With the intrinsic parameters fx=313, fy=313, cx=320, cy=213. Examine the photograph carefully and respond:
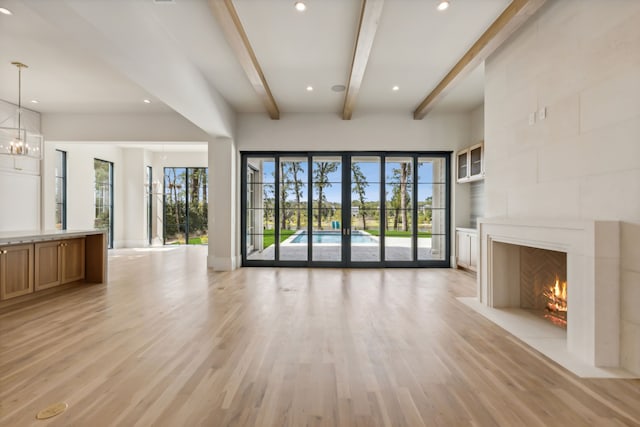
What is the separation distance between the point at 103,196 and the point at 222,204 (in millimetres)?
6044

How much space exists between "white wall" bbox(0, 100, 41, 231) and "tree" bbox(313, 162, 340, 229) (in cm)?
584

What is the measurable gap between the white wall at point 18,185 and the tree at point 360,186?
21.8ft

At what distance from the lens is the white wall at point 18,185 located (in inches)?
234

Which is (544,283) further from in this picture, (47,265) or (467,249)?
(47,265)

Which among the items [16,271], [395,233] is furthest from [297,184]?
[16,271]

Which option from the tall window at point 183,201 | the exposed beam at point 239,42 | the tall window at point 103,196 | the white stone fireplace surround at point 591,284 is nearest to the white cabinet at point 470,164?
the white stone fireplace surround at point 591,284

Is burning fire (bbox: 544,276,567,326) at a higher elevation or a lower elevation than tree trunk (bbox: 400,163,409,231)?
lower

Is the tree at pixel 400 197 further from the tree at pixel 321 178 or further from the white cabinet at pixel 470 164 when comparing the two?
the tree at pixel 321 178

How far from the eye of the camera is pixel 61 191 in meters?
8.41

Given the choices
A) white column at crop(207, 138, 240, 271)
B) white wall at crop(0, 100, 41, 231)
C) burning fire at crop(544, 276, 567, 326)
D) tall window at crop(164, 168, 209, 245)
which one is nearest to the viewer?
burning fire at crop(544, 276, 567, 326)

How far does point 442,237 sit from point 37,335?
260 inches

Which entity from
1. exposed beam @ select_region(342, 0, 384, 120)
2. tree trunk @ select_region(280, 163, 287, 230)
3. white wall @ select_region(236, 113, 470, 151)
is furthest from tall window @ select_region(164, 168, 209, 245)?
exposed beam @ select_region(342, 0, 384, 120)

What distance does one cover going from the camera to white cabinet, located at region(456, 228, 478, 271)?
228 inches

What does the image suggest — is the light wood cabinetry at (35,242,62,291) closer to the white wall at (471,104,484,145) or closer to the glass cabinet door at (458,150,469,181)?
the glass cabinet door at (458,150,469,181)
